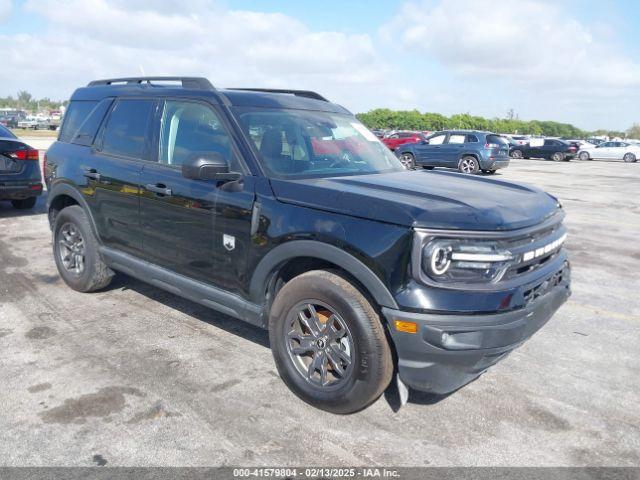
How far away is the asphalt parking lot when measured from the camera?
2.98m

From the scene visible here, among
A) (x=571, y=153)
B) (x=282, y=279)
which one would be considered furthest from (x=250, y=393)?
(x=571, y=153)

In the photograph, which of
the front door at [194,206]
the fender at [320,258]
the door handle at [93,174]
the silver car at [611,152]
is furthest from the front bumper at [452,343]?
the silver car at [611,152]

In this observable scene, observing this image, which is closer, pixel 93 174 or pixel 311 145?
pixel 311 145

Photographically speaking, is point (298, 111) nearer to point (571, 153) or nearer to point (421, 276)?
point (421, 276)

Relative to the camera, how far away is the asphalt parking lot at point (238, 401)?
117 inches

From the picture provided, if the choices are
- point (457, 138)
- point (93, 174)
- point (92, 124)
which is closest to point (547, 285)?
point (93, 174)

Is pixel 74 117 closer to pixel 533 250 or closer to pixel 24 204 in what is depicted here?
pixel 533 250

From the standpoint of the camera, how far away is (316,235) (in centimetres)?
325

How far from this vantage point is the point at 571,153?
34.9m

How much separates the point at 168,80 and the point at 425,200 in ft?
8.56

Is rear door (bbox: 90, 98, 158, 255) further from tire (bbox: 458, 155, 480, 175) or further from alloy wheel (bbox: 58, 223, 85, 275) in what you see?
tire (bbox: 458, 155, 480, 175)

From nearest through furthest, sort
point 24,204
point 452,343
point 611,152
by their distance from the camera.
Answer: point 452,343, point 24,204, point 611,152

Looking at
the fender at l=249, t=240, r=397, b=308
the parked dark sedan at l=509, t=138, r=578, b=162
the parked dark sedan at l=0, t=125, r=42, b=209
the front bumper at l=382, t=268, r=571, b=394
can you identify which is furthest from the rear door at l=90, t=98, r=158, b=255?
the parked dark sedan at l=509, t=138, r=578, b=162

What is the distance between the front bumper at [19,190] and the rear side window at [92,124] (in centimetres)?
426
